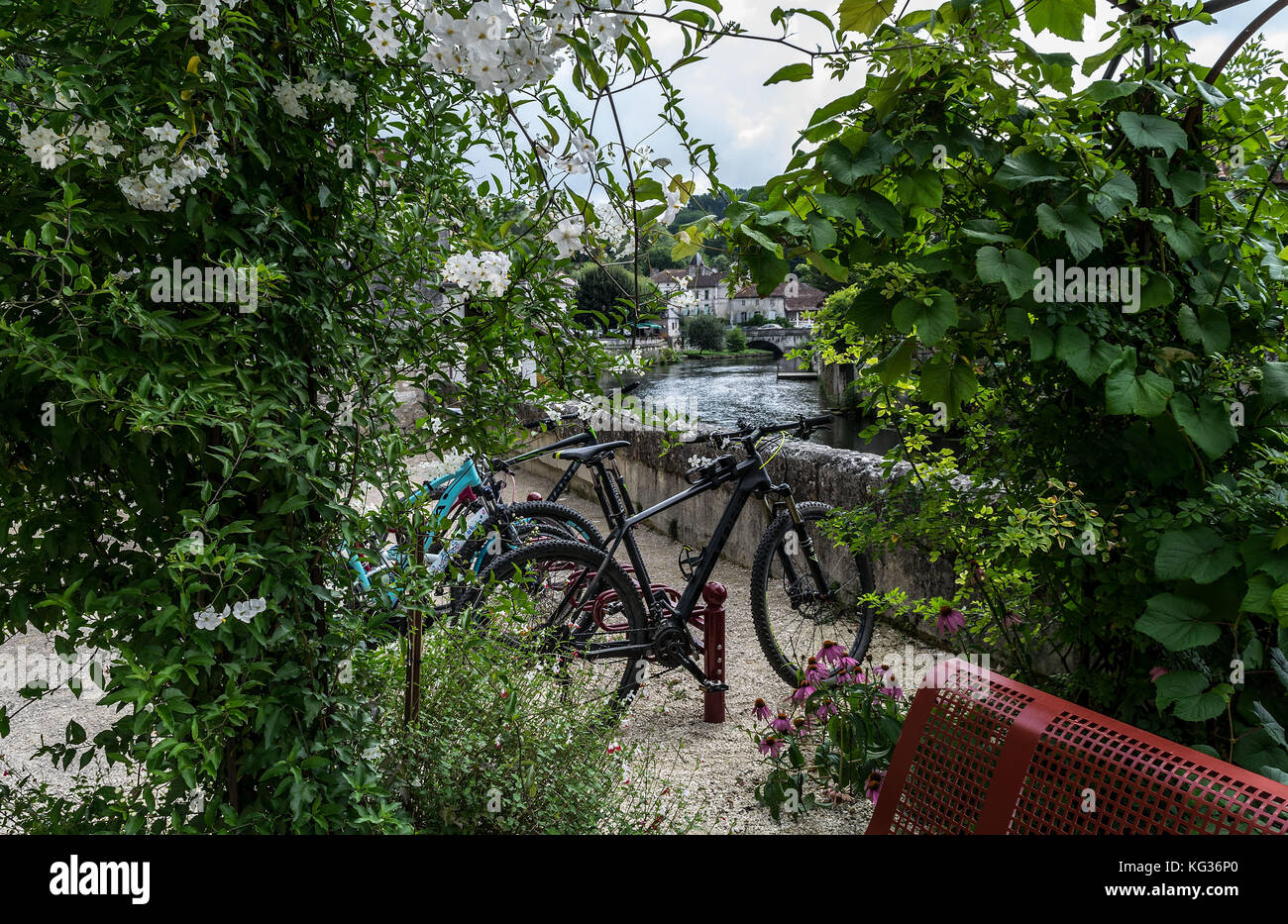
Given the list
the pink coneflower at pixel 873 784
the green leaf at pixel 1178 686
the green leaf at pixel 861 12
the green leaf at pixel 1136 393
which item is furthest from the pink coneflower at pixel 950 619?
the green leaf at pixel 861 12

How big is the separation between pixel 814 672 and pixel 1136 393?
1634 millimetres

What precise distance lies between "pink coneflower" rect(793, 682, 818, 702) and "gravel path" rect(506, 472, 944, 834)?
0.71 ft

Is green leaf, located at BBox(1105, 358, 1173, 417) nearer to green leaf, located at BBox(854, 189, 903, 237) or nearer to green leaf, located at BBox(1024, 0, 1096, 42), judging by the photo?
green leaf, located at BBox(854, 189, 903, 237)

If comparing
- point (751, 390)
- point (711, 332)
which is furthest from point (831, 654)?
point (711, 332)

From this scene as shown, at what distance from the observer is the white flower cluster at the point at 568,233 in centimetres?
158

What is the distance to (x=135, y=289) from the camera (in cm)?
136

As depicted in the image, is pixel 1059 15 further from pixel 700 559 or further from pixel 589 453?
pixel 589 453

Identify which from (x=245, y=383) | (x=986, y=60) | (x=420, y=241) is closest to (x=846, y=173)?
(x=986, y=60)

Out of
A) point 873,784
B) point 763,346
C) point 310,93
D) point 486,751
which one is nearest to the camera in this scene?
point 310,93

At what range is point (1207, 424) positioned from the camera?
1749mm

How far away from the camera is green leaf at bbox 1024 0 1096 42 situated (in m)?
1.74

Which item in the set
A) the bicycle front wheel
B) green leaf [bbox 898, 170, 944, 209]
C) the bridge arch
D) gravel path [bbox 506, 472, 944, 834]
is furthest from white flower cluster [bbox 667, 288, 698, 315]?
the bridge arch

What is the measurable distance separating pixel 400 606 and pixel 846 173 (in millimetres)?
Result: 1210

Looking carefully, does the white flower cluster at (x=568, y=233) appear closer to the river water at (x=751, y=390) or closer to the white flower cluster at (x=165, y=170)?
the white flower cluster at (x=165, y=170)
